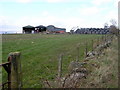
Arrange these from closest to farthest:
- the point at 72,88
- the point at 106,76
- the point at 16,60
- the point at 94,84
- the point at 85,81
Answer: the point at 16,60 → the point at 72,88 → the point at 94,84 → the point at 85,81 → the point at 106,76

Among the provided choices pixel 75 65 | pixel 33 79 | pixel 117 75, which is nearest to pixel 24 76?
pixel 33 79

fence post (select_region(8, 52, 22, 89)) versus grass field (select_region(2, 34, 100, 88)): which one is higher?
fence post (select_region(8, 52, 22, 89))

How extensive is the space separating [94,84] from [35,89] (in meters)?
1.82

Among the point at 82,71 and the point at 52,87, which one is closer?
the point at 52,87

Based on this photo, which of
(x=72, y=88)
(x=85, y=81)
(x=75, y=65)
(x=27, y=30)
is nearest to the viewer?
(x=72, y=88)

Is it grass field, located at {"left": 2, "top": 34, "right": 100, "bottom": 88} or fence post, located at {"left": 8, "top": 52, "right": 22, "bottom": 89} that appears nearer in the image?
fence post, located at {"left": 8, "top": 52, "right": 22, "bottom": 89}

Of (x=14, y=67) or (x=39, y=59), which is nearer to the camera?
(x=14, y=67)

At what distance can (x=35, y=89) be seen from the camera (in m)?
5.74

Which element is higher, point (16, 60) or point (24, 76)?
point (16, 60)

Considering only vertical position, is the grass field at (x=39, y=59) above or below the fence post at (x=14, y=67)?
below

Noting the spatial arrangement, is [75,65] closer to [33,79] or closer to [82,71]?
[82,71]

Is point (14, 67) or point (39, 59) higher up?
point (14, 67)

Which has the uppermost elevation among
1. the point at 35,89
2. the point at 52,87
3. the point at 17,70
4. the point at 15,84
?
the point at 17,70

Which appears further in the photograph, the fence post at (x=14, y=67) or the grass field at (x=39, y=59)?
the grass field at (x=39, y=59)
